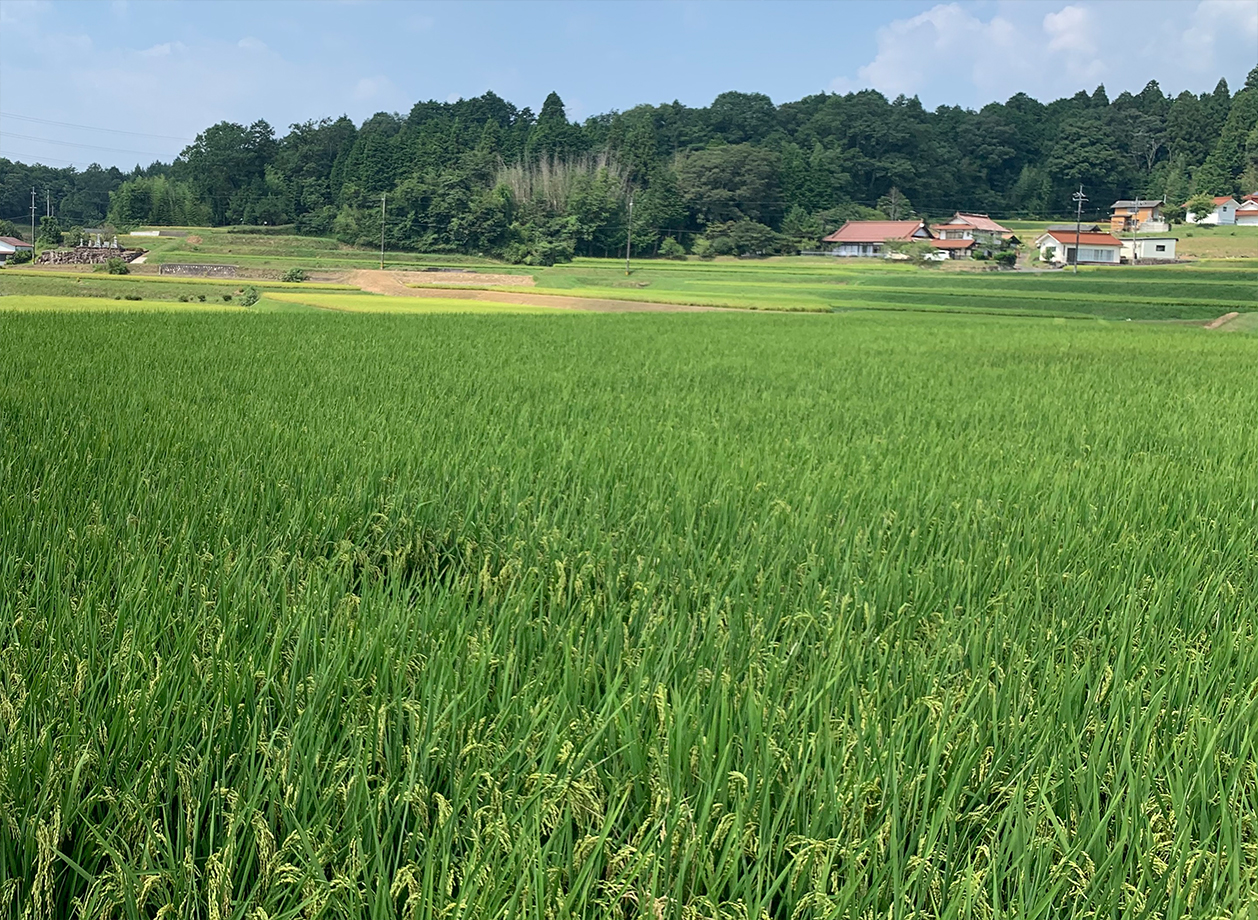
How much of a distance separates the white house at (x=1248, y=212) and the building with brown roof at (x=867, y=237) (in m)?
23.7

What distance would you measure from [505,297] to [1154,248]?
150ft

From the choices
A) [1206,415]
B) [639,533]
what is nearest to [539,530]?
[639,533]

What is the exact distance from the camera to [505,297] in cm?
3644

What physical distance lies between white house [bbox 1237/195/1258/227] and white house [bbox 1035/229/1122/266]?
15446 millimetres

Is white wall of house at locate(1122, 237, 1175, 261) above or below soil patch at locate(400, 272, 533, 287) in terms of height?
above

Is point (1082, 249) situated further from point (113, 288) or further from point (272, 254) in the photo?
point (113, 288)

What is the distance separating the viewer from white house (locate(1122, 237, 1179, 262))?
62.2 metres

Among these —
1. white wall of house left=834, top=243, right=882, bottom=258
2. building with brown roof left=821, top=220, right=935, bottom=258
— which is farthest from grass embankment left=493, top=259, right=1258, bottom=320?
building with brown roof left=821, top=220, right=935, bottom=258

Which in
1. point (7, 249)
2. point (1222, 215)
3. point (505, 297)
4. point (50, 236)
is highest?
point (1222, 215)

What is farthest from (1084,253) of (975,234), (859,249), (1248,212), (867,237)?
(1248,212)

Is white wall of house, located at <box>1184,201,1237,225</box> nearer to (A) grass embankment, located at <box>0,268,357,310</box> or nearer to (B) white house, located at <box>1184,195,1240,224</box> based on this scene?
(B) white house, located at <box>1184,195,1240,224</box>

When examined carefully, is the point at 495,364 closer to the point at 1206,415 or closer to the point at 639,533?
the point at 1206,415

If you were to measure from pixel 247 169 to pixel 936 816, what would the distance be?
271 feet

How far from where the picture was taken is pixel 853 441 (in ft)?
19.9
